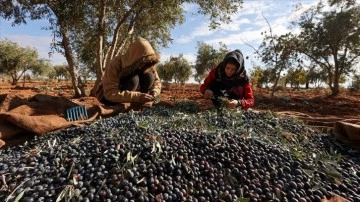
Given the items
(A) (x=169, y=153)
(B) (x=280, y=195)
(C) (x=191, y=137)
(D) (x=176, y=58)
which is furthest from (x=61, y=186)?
(D) (x=176, y=58)

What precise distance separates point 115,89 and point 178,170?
3.14 meters

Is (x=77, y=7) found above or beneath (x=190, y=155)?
above

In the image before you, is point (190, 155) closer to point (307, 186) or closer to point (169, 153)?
point (169, 153)

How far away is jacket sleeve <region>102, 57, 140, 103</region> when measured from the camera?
4910 millimetres

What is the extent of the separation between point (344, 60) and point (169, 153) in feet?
60.4

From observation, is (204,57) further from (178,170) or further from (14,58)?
(178,170)

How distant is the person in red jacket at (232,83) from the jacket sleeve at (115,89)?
126 centimetres

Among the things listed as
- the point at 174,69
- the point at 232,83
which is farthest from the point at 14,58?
the point at 232,83

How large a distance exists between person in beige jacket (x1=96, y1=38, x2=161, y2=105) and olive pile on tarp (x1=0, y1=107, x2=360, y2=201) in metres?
2.02

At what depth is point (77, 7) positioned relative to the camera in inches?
349

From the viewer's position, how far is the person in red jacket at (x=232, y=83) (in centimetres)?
503

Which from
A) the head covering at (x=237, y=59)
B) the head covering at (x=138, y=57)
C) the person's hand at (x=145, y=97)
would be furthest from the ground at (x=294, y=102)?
the head covering at (x=138, y=57)

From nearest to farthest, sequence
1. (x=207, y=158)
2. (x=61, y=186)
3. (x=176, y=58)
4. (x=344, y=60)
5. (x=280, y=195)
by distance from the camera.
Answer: (x=61, y=186), (x=280, y=195), (x=207, y=158), (x=344, y=60), (x=176, y=58)

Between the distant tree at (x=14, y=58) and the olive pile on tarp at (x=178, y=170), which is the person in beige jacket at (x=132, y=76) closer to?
the olive pile on tarp at (x=178, y=170)
